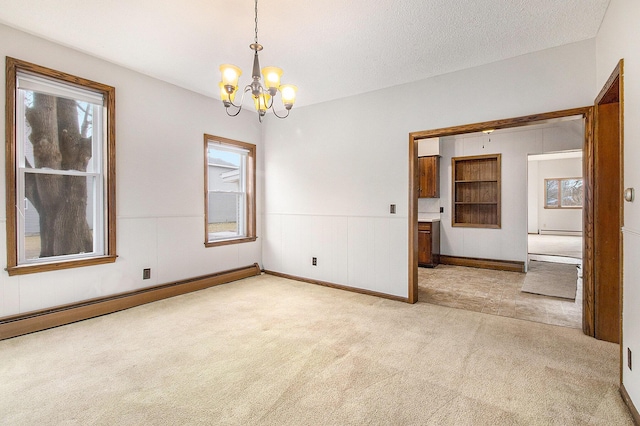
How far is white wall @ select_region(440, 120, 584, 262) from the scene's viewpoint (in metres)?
5.54

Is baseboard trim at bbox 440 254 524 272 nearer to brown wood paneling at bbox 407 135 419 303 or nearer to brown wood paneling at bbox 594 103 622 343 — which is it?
brown wood paneling at bbox 407 135 419 303

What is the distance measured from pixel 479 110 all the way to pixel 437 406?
2987 mm

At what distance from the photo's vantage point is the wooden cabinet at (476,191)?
20.1 ft

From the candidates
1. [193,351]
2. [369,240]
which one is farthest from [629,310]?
[193,351]

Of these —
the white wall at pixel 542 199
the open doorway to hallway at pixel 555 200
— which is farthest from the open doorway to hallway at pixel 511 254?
the white wall at pixel 542 199

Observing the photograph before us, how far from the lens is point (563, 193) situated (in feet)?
35.7

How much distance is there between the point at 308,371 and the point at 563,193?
12.4 meters

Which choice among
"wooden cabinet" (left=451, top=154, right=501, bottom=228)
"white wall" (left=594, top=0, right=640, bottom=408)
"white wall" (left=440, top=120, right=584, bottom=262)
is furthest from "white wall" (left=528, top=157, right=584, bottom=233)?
"white wall" (left=594, top=0, right=640, bottom=408)

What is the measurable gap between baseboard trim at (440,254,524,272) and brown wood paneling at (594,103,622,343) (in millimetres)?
3035

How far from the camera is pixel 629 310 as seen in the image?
1.85 metres

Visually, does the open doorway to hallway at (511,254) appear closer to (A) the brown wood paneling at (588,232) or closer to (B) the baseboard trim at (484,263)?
(B) the baseboard trim at (484,263)

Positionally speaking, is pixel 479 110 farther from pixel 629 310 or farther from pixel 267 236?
pixel 267 236

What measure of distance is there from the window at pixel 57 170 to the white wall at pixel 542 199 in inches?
511

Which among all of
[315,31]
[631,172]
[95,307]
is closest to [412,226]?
[631,172]
